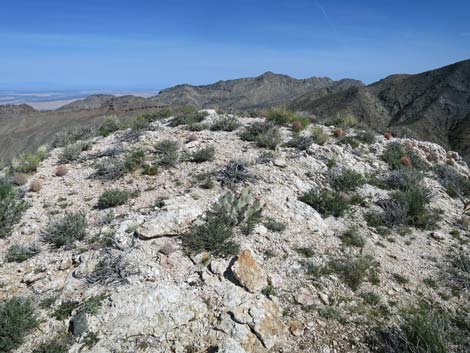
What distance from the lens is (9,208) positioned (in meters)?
6.41

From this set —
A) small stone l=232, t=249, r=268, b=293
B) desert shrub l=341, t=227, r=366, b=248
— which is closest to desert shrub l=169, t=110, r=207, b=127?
desert shrub l=341, t=227, r=366, b=248

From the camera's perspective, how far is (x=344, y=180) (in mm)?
7945

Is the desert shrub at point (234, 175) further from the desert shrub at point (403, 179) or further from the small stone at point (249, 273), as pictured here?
the desert shrub at point (403, 179)

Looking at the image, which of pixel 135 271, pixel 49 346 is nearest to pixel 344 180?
pixel 135 271

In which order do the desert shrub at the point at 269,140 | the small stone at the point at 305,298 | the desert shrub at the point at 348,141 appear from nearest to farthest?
the small stone at the point at 305,298
the desert shrub at the point at 269,140
the desert shrub at the point at 348,141

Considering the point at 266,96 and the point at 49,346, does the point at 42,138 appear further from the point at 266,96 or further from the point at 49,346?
the point at 266,96

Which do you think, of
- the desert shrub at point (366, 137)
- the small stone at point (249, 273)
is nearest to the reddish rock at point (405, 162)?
the desert shrub at point (366, 137)

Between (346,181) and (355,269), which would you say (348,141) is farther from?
(355,269)

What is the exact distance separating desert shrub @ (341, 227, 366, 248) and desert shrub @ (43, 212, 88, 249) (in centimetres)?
471

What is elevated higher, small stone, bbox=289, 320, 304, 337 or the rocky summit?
the rocky summit

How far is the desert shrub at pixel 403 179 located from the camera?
26.9ft

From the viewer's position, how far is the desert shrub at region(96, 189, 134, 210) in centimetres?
656

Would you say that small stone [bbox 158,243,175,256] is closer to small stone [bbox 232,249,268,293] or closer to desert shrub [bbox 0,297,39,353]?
small stone [bbox 232,249,268,293]

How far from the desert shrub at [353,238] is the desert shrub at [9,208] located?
244 inches
